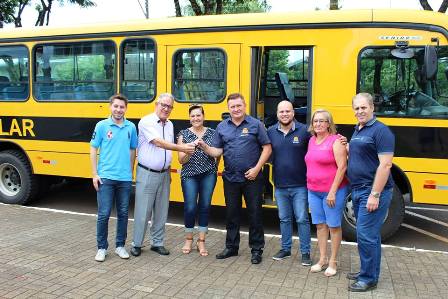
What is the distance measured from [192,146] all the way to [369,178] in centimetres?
177

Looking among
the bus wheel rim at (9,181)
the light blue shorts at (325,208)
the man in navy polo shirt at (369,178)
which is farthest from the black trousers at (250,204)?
the bus wheel rim at (9,181)

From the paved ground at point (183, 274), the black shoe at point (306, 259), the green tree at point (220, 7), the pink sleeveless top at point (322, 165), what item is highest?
the green tree at point (220, 7)

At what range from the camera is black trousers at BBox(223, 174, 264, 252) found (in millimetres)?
4934

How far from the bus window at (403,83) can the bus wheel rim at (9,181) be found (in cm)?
559

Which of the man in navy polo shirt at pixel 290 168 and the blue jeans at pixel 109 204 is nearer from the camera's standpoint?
the man in navy polo shirt at pixel 290 168

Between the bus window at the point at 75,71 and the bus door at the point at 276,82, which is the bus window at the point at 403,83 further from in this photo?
the bus window at the point at 75,71

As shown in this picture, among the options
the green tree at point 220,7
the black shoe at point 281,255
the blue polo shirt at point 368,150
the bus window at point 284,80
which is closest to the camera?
the blue polo shirt at point 368,150

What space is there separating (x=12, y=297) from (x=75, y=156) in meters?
3.36

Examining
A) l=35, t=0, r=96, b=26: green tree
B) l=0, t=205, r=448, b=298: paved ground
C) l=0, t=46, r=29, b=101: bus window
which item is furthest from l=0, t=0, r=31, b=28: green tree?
l=0, t=205, r=448, b=298: paved ground

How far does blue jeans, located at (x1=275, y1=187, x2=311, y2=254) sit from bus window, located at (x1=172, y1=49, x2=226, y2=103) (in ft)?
6.05

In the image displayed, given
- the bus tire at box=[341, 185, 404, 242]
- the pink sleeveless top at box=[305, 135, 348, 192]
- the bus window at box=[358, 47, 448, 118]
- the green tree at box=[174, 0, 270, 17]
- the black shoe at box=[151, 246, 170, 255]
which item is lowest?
the black shoe at box=[151, 246, 170, 255]

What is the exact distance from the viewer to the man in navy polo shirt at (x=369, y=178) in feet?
13.0

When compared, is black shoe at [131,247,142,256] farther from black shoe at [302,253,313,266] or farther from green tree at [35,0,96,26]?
green tree at [35,0,96,26]

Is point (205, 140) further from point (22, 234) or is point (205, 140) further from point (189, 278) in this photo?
point (22, 234)
